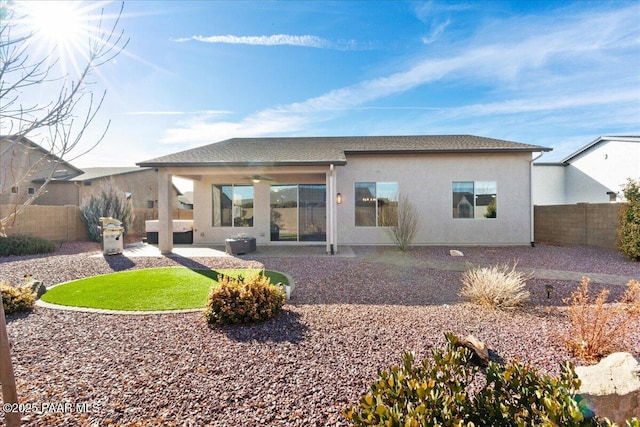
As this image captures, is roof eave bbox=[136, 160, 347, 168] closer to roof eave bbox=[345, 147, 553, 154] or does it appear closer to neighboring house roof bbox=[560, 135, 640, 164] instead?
roof eave bbox=[345, 147, 553, 154]

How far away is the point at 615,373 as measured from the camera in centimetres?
249

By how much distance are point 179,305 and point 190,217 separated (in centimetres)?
1897

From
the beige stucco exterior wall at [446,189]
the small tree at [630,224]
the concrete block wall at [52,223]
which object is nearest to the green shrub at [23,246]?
the concrete block wall at [52,223]

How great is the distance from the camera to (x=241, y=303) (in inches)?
179

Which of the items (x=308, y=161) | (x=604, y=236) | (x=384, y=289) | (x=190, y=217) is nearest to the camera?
(x=384, y=289)

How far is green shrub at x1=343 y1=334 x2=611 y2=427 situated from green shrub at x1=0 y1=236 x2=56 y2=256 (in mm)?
15692

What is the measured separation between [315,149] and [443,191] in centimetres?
610

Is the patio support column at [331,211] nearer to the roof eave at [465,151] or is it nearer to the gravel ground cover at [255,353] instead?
the roof eave at [465,151]

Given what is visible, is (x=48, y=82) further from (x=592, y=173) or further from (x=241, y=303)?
(x=592, y=173)

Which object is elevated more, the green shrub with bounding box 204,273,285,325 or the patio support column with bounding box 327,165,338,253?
the patio support column with bounding box 327,165,338,253

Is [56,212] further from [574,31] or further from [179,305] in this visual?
[574,31]

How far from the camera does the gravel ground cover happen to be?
262cm

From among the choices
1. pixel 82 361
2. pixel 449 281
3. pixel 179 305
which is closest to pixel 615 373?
pixel 449 281

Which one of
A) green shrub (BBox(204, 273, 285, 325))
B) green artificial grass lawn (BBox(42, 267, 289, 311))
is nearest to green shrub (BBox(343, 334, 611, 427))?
green shrub (BBox(204, 273, 285, 325))
